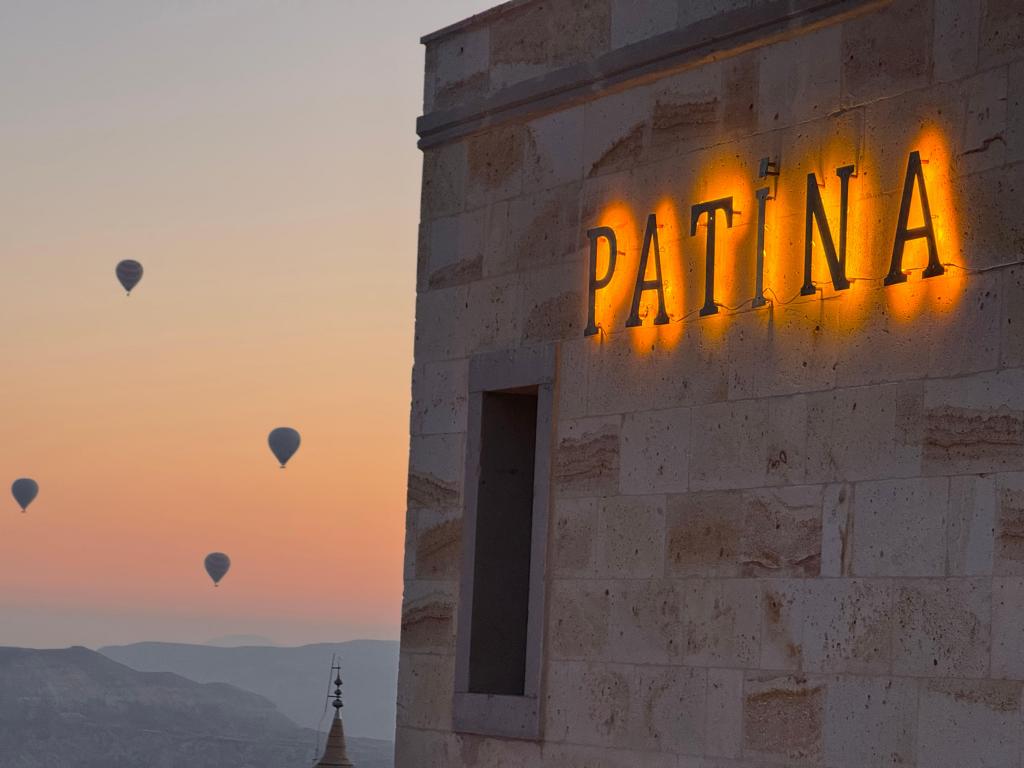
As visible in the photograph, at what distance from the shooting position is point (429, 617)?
1106 centimetres

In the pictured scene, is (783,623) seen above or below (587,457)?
below

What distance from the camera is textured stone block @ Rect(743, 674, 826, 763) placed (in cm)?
846

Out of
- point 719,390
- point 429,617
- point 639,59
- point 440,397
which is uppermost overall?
point 639,59

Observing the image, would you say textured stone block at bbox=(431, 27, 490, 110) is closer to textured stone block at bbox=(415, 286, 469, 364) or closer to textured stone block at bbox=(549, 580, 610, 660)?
textured stone block at bbox=(415, 286, 469, 364)

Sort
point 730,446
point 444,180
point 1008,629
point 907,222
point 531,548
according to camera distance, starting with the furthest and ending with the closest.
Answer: point 444,180, point 531,548, point 730,446, point 907,222, point 1008,629

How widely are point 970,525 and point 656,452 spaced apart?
201cm

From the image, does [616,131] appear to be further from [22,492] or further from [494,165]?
[22,492]

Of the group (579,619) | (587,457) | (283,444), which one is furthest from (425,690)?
(283,444)

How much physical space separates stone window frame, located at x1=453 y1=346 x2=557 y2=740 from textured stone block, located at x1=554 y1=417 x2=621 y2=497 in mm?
87

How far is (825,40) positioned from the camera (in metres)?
8.88

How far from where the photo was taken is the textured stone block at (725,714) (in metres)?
8.84

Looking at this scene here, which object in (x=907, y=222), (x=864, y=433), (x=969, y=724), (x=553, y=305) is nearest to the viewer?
(x=969, y=724)

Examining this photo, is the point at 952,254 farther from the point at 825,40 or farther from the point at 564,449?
the point at 564,449

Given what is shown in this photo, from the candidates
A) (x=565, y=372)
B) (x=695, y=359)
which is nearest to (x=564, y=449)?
(x=565, y=372)
